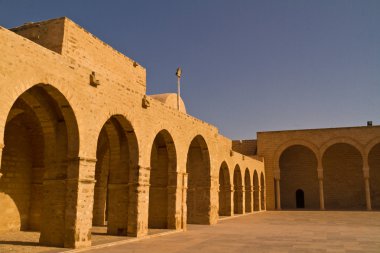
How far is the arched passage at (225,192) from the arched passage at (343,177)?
12.6 m

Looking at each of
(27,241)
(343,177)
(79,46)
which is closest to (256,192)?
(343,177)

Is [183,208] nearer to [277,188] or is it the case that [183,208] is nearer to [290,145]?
[277,188]

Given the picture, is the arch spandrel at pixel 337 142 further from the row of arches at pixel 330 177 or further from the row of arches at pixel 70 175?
the row of arches at pixel 70 175

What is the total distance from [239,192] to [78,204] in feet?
50.1

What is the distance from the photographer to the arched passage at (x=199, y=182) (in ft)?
51.4

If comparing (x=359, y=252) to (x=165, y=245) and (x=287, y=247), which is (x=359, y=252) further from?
(x=165, y=245)

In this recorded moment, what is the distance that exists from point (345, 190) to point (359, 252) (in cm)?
2202

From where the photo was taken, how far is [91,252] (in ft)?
26.4

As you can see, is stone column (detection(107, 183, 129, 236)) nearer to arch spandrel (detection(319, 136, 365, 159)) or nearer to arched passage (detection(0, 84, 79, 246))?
arched passage (detection(0, 84, 79, 246))

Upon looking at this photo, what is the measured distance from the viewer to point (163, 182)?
531 inches

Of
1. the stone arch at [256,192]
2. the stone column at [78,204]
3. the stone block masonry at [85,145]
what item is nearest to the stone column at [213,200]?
the stone block masonry at [85,145]

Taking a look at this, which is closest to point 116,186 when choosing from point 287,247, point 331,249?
point 287,247

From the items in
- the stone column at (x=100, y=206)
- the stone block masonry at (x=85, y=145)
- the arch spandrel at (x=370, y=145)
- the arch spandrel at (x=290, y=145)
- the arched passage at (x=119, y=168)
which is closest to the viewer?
the stone block masonry at (x=85, y=145)

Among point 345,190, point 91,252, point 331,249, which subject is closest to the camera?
point 91,252
